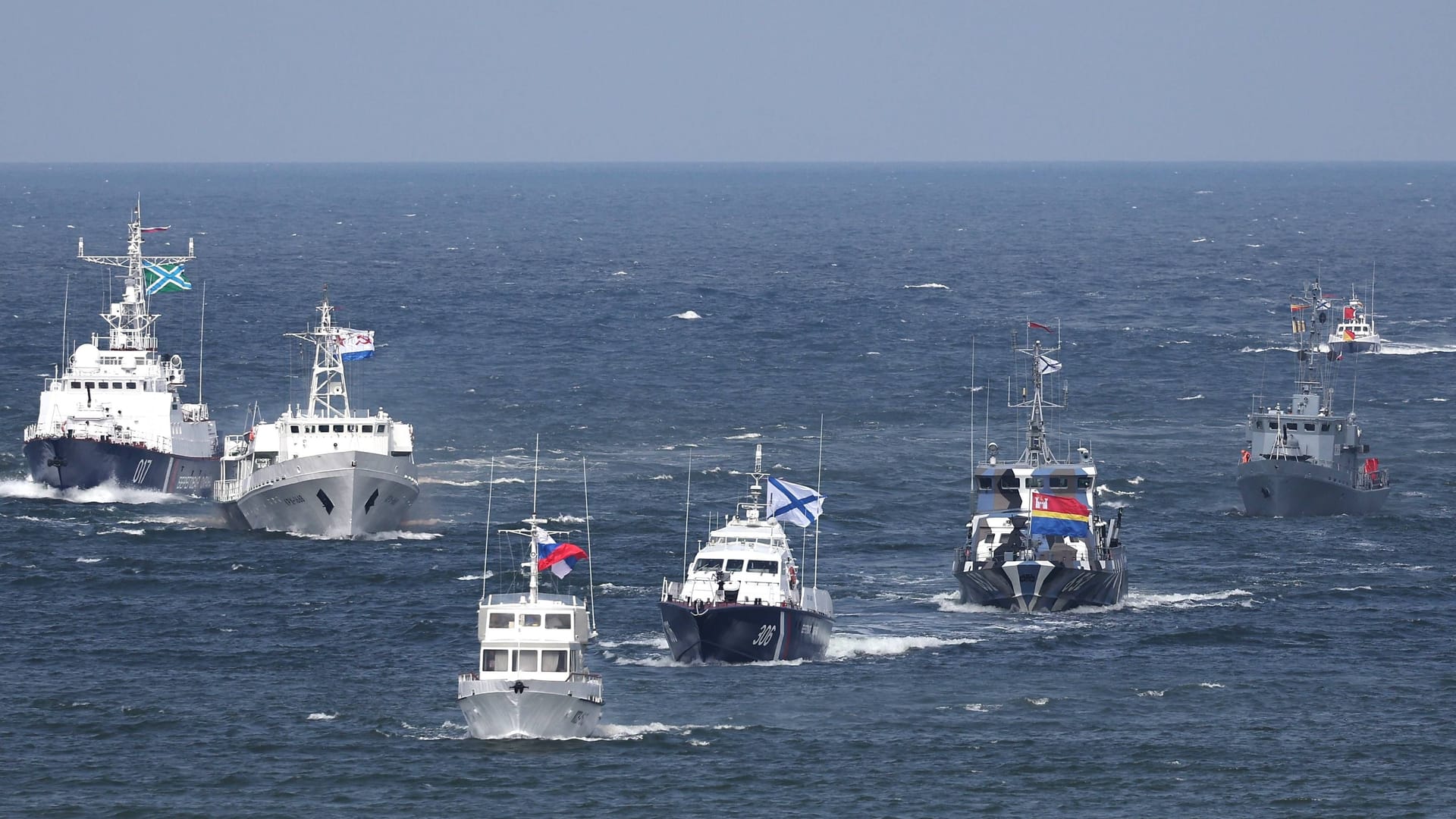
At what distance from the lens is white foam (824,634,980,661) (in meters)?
92.9

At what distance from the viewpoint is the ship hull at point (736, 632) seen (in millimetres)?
89312

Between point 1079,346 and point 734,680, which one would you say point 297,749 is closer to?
point 734,680

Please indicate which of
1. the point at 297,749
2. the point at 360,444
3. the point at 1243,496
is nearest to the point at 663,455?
the point at 360,444

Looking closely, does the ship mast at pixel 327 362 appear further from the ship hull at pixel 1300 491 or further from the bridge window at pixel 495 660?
the ship hull at pixel 1300 491

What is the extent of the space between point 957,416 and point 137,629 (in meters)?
76.7

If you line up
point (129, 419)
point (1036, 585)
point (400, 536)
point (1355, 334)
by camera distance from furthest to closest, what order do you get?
point (1355, 334), point (129, 419), point (400, 536), point (1036, 585)

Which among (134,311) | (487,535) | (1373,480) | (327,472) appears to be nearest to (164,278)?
(134,311)

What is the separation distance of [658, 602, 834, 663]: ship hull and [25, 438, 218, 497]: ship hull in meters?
50.9

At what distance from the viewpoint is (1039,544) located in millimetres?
104312

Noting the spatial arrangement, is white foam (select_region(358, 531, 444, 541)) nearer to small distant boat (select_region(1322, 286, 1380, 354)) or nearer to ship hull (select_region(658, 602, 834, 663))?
ship hull (select_region(658, 602, 834, 663))

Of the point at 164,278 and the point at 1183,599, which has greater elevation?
the point at 164,278

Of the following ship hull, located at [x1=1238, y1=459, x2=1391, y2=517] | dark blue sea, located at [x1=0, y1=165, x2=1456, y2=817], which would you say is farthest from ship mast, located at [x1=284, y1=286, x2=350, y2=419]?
ship hull, located at [x1=1238, y1=459, x2=1391, y2=517]

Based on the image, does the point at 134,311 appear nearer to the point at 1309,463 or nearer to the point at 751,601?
the point at 751,601

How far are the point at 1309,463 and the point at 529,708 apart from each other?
63561 mm
